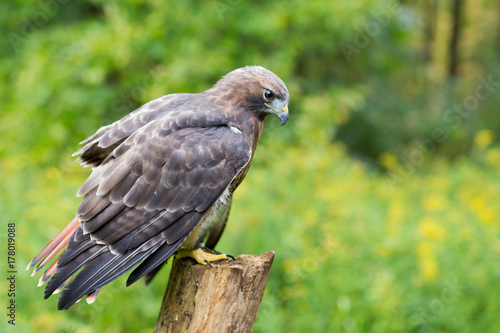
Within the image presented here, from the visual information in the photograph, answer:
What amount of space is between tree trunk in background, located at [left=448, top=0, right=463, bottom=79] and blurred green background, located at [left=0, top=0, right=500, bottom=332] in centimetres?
235

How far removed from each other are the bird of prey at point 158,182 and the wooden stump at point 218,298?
0.14 meters

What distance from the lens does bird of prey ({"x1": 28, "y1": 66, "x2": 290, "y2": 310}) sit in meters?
2.44

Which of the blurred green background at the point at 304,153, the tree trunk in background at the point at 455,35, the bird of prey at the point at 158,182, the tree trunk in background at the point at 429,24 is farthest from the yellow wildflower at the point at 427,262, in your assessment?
the tree trunk in background at the point at 429,24

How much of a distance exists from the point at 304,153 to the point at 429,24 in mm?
10994

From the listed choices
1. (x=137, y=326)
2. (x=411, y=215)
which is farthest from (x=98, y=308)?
(x=411, y=215)

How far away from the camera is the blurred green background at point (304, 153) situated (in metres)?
4.26

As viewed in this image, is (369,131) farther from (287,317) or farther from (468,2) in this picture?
(468,2)

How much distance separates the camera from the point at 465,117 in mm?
11719

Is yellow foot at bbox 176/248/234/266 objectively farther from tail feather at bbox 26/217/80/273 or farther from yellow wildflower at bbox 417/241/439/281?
yellow wildflower at bbox 417/241/439/281

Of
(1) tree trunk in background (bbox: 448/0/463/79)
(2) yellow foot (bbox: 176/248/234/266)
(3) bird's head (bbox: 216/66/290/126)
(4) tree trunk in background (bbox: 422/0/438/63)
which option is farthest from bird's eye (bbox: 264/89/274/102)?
(4) tree trunk in background (bbox: 422/0/438/63)

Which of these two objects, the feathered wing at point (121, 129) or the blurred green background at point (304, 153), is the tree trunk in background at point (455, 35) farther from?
the feathered wing at point (121, 129)

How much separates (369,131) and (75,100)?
573cm

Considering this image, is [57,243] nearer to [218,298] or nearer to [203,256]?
[203,256]

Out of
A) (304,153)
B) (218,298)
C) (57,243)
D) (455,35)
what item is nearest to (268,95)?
(218,298)
